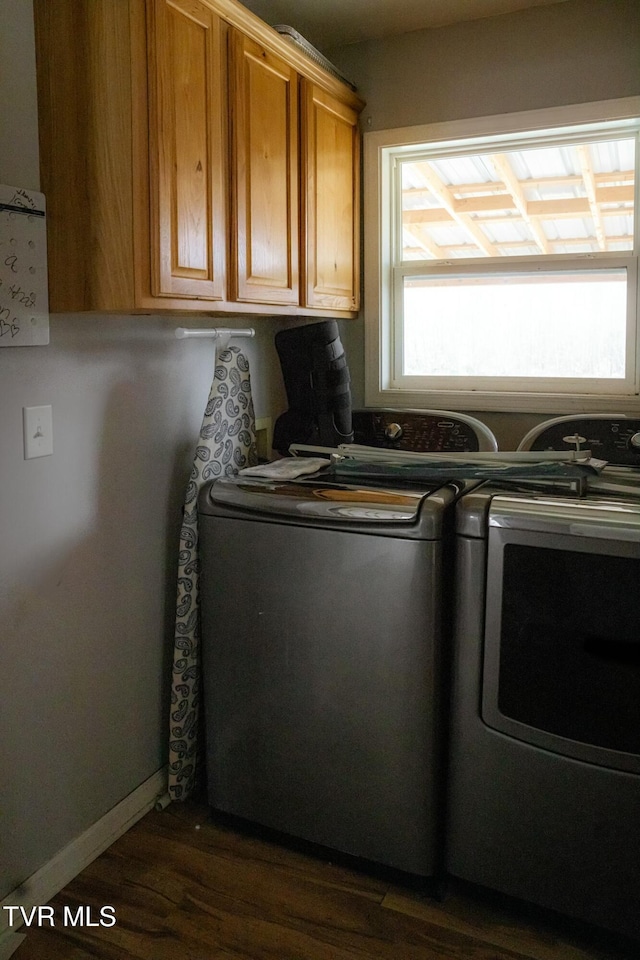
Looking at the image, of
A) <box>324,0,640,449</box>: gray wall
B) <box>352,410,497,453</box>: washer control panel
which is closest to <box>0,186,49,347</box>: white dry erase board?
<box>352,410,497,453</box>: washer control panel

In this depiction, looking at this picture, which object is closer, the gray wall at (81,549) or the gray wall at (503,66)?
the gray wall at (81,549)

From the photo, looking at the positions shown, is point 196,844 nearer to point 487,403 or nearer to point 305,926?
point 305,926

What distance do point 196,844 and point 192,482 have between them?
97 cm

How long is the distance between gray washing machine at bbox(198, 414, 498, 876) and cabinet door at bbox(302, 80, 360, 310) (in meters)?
0.74

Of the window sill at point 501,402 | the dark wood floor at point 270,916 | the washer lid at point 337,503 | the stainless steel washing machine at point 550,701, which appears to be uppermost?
the window sill at point 501,402

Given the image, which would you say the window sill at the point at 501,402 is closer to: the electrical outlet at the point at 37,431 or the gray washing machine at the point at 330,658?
the gray washing machine at the point at 330,658

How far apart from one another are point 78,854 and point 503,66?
2.62 m

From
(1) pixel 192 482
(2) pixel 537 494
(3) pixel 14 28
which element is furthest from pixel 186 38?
(2) pixel 537 494

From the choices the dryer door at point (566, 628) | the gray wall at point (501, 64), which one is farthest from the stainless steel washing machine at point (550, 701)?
the gray wall at point (501, 64)

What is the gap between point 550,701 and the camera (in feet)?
5.51

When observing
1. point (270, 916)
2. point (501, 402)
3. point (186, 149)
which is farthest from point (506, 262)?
point (270, 916)

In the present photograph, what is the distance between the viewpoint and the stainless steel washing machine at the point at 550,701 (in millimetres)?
1608

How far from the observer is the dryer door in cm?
159

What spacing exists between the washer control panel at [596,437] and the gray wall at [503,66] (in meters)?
0.23
